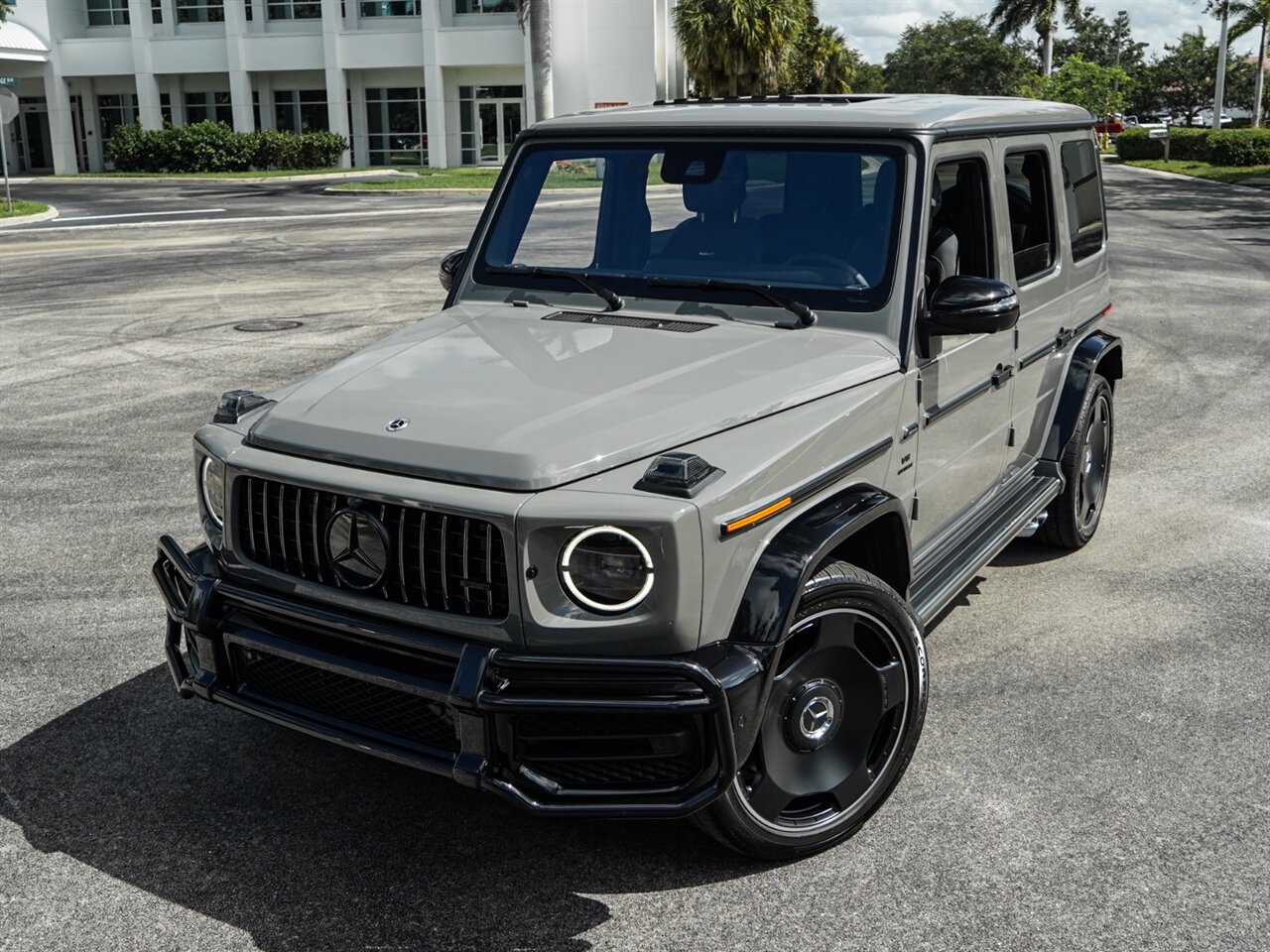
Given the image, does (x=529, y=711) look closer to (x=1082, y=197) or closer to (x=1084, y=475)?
(x=1084, y=475)

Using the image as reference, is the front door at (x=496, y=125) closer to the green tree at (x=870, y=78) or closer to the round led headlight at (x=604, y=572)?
the round led headlight at (x=604, y=572)

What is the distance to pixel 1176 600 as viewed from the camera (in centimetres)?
577

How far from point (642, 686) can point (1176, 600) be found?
3.52 meters

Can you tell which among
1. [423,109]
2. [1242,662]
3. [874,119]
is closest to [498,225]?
[874,119]

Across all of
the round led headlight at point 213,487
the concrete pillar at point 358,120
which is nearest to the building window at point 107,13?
the concrete pillar at point 358,120

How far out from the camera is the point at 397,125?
170 feet

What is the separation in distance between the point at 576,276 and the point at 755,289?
0.71 metres

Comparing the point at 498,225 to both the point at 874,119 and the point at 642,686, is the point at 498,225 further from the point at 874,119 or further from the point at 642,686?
the point at 642,686

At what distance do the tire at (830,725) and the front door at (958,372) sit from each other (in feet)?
2.46

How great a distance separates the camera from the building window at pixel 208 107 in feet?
172

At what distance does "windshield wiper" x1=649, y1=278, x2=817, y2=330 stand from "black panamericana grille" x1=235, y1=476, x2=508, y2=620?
150 centimetres

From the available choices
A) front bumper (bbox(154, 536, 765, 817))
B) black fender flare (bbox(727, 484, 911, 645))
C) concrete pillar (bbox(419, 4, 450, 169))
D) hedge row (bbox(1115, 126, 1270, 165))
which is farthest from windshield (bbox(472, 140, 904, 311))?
concrete pillar (bbox(419, 4, 450, 169))

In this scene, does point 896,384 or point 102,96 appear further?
point 102,96

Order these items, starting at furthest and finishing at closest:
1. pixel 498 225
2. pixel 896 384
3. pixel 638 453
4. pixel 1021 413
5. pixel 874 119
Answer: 1. pixel 1021 413
2. pixel 498 225
3. pixel 874 119
4. pixel 896 384
5. pixel 638 453
